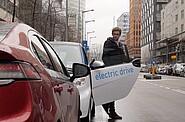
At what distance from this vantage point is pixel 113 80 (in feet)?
24.6

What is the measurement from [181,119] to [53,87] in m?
6.01

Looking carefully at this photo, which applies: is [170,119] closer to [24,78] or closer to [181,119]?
[181,119]

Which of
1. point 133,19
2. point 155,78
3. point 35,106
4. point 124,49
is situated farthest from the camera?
point 133,19

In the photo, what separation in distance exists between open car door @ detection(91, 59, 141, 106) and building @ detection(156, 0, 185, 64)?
2503 inches

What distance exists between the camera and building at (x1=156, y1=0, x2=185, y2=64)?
2862 inches

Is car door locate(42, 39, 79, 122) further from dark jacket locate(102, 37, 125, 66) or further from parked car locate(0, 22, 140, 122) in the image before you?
dark jacket locate(102, 37, 125, 66)

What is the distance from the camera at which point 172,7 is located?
84750mm

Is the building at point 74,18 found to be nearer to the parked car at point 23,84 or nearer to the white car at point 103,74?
the white car at point 103,74

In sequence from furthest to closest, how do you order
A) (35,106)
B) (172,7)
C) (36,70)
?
(172,7) → (36,70) → (35,106)

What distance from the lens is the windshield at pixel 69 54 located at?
718cm

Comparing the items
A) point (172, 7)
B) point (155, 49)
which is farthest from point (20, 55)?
point (155, 49)

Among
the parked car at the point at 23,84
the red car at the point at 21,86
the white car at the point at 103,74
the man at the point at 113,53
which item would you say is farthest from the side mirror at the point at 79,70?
the man at the point at 113,53

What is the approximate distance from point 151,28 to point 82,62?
109m

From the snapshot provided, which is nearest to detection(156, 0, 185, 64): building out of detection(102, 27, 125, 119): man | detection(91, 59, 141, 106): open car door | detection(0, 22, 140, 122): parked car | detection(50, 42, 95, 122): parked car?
detection(102, 27, 125, 119): man
